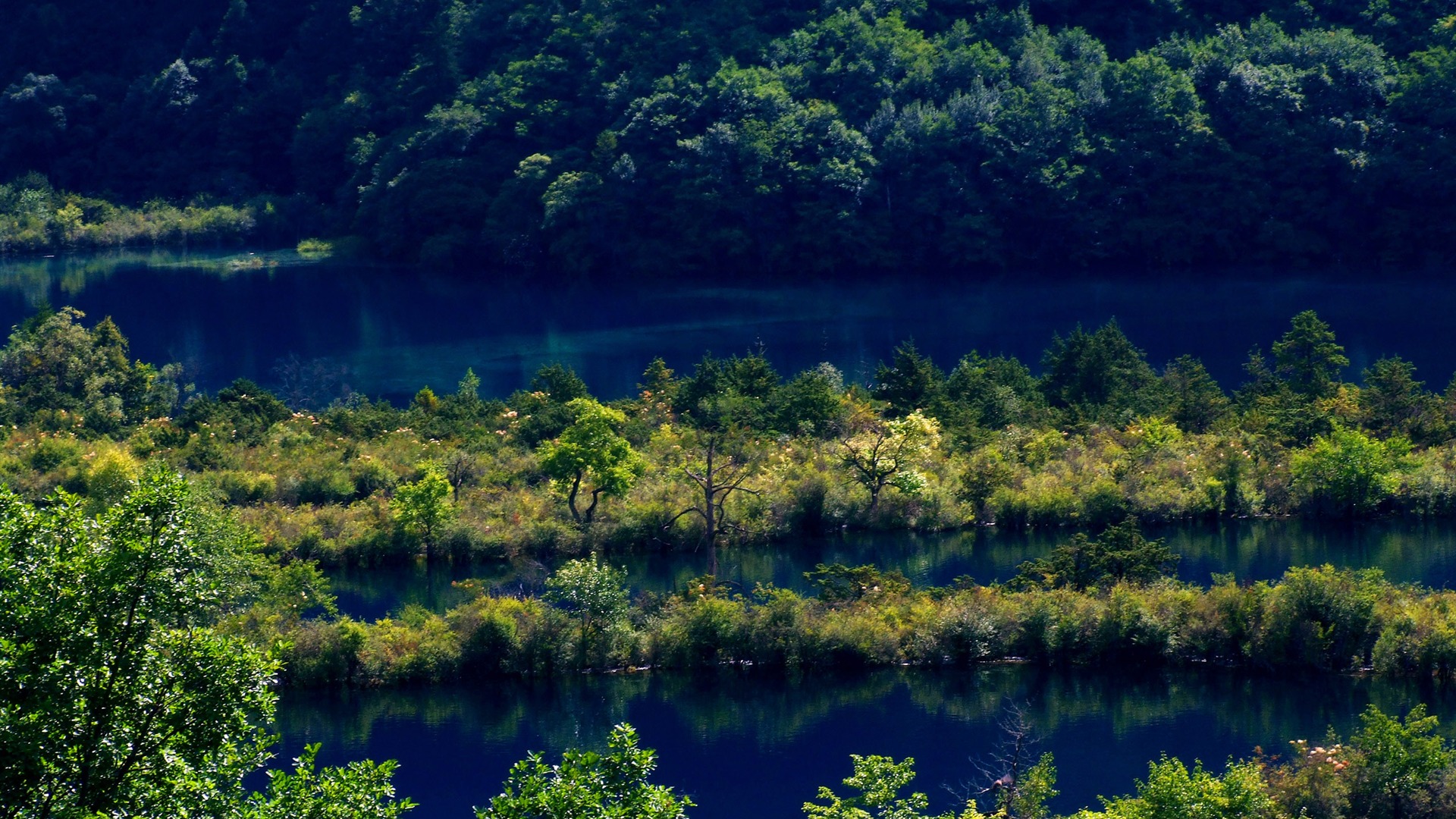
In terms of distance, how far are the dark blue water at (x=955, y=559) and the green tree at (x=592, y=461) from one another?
5.97ft

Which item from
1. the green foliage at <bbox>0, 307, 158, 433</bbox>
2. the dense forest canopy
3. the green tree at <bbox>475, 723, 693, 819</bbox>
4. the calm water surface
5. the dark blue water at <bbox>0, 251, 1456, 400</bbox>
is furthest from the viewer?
the dense forest canopy

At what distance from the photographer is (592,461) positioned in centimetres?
4109

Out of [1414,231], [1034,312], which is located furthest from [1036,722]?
[1414,231]

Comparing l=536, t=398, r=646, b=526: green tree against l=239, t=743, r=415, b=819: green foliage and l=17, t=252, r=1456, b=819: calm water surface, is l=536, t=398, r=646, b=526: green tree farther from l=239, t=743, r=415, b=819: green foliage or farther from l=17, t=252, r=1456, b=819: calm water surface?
l=239, t=743, r=415, b=819: green foliage

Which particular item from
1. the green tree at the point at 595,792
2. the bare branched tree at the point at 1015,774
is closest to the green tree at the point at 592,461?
the bare branched tree at the point at 1015,774

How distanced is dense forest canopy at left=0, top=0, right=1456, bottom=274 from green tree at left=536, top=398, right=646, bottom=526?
38.6 meters

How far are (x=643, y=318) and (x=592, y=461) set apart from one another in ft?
98.1

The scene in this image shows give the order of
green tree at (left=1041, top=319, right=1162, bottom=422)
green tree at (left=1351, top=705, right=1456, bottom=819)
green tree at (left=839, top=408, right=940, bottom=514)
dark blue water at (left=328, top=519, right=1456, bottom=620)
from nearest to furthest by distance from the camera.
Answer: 1. green tree at (left=1351, top=705, right=1456, bottom=819)
2. dark blue water at (left=328, top=519, right=1456, bottom=620)
3. green tree at (left=839, top=408, right=940, bottom=514)
4. green tree at (left=1041, top=319, right=1162, bottom=422)

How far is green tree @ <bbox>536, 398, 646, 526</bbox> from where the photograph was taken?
4112cm

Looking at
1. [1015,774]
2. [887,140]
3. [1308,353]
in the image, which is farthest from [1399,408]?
[887,140]

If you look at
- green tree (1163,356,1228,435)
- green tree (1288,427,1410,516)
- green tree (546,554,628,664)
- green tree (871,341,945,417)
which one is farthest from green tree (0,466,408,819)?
green tree (1163,356,1228,435)

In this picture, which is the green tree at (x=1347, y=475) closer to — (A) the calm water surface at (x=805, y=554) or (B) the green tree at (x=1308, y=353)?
(A) the calm water surface at (x=805, y=554)

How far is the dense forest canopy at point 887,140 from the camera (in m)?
76.2

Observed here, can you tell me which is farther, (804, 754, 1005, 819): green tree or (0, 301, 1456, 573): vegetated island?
(0, 301, 1456, 573): vegetated island
